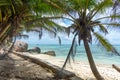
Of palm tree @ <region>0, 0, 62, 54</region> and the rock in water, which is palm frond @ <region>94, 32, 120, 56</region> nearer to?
palm tree @ <region>0, 0, 62, 54</region>

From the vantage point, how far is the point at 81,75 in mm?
10562

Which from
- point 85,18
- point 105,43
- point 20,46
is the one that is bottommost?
point 20,46

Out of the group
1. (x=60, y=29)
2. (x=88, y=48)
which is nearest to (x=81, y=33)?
(x=88, y=48)

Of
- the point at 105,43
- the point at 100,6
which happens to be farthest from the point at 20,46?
the point at 100,6

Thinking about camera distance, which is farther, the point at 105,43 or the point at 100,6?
the point at 105,43

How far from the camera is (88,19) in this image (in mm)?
8922

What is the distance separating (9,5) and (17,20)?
2.19ft

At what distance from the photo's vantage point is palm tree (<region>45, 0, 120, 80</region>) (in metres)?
8.84

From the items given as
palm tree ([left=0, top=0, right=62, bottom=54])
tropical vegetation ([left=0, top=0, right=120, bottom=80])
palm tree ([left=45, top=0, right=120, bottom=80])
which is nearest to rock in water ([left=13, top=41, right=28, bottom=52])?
palm tree ([left=0, top=0, right=62, bottom=54])

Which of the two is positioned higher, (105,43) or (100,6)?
(100,6)

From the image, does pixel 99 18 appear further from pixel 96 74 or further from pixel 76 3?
pixel 96 74

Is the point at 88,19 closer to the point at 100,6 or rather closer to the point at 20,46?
the point at 100,6

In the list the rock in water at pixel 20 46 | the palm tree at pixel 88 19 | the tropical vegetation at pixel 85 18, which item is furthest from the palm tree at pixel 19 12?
the rock in water at pixel 20 46

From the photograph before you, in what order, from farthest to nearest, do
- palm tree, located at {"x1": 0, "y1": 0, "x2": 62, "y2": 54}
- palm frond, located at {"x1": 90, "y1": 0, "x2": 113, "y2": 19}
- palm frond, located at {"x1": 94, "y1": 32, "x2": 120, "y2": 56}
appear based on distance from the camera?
→ 1. palm tree, located at {"x1": 0, "y1": 0, "x2": 62, "y2": 54}
2. palm frond, located at {"x1": 94, "y1": 32, "x2": 120, "y2": 56}
3. palm frond, located at {"x1": 90, "y1": 0, "x2": 113, "y2": 19}
